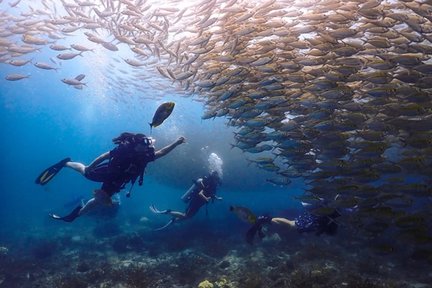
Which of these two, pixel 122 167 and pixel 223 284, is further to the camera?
pixel 223 284

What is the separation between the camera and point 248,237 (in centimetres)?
1018

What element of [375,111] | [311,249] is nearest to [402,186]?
[375,111]

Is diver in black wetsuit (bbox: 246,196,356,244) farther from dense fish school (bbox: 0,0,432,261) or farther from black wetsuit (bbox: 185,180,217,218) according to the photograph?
black wetsuit (bbox: 185,180,217,218)

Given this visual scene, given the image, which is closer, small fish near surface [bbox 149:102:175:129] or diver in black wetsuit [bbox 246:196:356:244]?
small fish near surface [bbox 149:102:175:129]

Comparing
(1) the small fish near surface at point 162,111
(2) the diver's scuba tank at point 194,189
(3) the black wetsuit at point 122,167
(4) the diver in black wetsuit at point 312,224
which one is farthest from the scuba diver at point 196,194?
(1) the small fish near surface at point 162,111

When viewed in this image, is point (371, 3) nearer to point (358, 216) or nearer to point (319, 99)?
point (319, 99)

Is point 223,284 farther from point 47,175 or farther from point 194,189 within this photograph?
point 47,175

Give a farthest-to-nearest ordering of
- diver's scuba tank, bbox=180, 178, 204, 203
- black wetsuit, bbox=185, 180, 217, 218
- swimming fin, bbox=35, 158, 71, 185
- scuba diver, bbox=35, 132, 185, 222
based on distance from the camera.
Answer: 1. black wetsuit, bbox=185, 180, 217, 218
2. diver's scuba tank, bbox=180, 178, 204, 203
3. swimming fin, bbox=35, 158, 71, 185
4. scuba diver, bbox=35, 132, 185, 222

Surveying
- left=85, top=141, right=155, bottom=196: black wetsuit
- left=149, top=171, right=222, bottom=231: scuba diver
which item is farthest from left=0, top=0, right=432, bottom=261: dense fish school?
left=149, top=171, right=222, bottom=231: scuba diver

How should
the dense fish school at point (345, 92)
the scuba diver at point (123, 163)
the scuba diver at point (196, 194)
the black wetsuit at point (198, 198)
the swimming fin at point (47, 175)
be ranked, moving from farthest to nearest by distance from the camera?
the black wetsuit at point (198, 198) → the scuba diver at point (196, 194) → the swimming fin at point (47, 175) → the scuba diver at point (123, 163) → the dense fish school at point (345, 92)

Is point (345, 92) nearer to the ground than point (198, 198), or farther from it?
farther from it

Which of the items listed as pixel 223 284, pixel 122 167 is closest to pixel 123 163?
pixel 122 167

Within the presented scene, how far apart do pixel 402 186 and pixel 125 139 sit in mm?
6877

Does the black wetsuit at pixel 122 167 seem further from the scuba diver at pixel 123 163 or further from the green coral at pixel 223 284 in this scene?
the green coral at pixel 223 284
